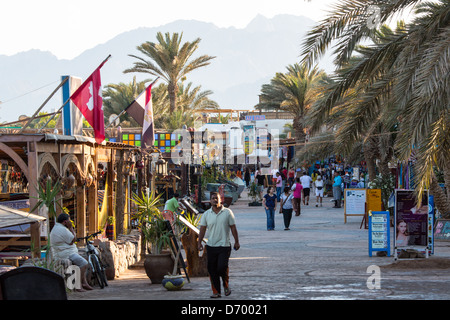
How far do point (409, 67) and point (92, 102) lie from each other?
6959 mm

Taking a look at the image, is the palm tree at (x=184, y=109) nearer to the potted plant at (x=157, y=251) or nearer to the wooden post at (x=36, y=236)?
Answer: the potted plant at (x=157, y=251)

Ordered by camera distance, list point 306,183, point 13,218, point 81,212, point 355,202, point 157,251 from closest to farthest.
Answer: point 13,218, point 157,251, point 81,212, point 355,202, point 306,183

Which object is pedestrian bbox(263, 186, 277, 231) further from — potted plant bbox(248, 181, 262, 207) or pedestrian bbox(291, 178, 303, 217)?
potted plant bbox(248, 181, 262, 207)

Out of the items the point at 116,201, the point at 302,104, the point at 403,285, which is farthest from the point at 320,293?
the point at 302,104

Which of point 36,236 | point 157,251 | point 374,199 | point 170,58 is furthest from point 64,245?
point 170,58

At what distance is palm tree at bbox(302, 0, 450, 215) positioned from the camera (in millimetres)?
11750

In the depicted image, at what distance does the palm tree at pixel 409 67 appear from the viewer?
11.8 m

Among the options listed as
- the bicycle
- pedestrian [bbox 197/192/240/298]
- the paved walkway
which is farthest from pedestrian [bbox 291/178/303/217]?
pedestrian [bbox 197/192/240/298]

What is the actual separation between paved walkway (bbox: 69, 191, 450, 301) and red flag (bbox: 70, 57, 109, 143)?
3200 mm

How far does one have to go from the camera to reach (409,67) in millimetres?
12867

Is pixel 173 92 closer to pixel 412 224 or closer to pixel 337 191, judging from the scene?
pixel 337 191
